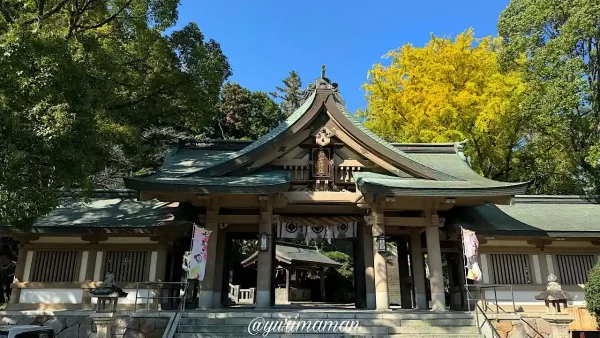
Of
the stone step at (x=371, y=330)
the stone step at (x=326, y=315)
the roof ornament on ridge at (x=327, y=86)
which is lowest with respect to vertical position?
the stone step at (x=371, y=330)

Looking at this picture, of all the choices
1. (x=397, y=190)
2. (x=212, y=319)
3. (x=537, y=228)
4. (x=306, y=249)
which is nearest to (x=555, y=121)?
(x=537, y=228)

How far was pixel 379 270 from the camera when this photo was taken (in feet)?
38.6

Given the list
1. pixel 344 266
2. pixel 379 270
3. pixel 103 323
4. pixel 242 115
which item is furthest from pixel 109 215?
pixel 242 115

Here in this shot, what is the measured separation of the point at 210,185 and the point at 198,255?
1895 millimetres

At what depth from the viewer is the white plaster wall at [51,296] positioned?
1314cm

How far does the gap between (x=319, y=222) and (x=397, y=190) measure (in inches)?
128

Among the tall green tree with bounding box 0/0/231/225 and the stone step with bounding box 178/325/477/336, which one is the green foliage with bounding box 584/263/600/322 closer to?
the stone step with bounding box 178/325/477/336

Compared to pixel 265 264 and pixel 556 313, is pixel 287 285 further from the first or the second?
pixel 556 313

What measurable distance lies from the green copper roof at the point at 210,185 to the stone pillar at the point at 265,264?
714 mm

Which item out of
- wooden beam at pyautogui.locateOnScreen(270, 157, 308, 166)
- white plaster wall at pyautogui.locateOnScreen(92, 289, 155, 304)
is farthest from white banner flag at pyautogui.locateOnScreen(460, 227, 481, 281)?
white plaster wall at pyautogui.locateOnScreen(92, 289, 155, 304)

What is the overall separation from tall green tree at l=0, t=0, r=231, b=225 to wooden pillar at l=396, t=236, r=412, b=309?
8.97 m

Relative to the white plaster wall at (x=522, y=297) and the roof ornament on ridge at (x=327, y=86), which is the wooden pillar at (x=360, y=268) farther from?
the roof ornament on ridge at (x=327, y=86)

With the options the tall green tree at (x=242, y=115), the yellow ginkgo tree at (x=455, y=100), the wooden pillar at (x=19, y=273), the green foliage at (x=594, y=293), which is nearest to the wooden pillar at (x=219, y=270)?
the wooden pillar at (x=19, y=273)

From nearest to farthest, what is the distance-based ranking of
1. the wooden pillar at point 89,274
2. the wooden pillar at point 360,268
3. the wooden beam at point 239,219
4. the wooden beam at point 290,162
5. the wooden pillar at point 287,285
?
the wooden beam at point 239,219, the wooden pillar at point 89,274, the wooden beam at point 290,162, the wooden pillar at point 360,268, the wooden pillar at point 287,285
